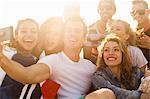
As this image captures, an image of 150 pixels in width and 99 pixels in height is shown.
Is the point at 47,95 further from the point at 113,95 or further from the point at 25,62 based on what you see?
the point at 113,95

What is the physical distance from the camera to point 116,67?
386cm

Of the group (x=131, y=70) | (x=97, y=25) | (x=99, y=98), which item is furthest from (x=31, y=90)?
(x=97, y=25)

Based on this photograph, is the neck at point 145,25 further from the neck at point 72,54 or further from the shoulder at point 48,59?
the shoulder at point 48,59

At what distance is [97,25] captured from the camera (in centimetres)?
471

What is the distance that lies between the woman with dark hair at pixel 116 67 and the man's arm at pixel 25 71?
54 cm

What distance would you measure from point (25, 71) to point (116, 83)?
3.18 ft

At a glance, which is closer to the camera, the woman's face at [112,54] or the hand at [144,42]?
the woman's face at [112,54]

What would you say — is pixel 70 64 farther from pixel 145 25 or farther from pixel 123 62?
pixel 145 25

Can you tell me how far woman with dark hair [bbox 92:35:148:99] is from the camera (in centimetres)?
375

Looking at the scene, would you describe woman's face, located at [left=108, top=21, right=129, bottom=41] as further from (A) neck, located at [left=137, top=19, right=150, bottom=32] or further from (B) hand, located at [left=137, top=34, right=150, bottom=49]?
(A) neck, located at [left=137, top=19, right=150, bottom=32]

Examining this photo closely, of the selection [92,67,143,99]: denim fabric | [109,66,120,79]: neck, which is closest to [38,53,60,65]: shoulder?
[92,67,143,99]: denim fabric

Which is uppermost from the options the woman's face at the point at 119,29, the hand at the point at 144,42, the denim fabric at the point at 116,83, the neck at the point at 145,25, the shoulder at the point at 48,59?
the woman's face at the point at 119,29

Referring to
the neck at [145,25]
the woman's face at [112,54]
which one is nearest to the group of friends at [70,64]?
the woman's face at [112,54]

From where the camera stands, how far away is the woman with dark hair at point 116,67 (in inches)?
148
